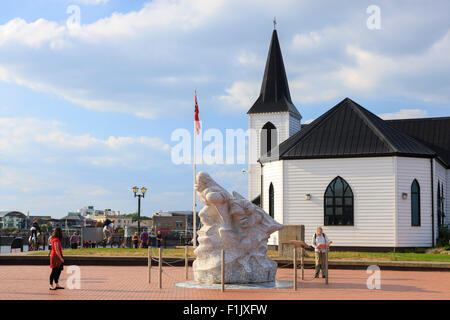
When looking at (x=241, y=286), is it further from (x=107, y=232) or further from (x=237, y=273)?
(x=107, y=232)

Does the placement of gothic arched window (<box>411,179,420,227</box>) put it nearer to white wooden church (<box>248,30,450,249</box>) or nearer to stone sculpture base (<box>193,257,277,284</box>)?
white wooden church (<box>248,30,450,249</box>)

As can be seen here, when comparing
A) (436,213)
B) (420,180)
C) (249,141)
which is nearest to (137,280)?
(420,180)

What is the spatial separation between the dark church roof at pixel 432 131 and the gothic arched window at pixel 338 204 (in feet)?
36.3

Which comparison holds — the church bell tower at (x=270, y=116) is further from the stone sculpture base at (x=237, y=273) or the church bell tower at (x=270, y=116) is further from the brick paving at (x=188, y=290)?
the stone sculpture base at (x=237, y=273)

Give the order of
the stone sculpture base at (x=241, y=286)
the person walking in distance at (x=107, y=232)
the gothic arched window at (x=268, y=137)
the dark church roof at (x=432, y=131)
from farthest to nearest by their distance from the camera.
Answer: the gothic arched window at (x=268, y=137) < the dark church roof at (x=432, y=131) < the person walking in distance at (x=107, y=232) < the stone sculpture base at (x=241, y=286)

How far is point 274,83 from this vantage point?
6128 centimetres

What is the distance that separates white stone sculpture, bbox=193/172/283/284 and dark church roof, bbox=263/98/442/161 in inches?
691

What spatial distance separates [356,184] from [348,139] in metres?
3.01

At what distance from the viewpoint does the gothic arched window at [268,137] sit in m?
59.7

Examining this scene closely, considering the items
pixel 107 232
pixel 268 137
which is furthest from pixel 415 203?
pixel 268 137

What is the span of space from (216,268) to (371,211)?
18.5 meters

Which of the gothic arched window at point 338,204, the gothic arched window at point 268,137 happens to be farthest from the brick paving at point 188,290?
the gothic arched window at point 268,137

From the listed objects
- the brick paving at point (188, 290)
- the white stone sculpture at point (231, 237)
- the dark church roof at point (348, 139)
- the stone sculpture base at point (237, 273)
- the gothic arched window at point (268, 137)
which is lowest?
the brick paving at point (188, 290)
